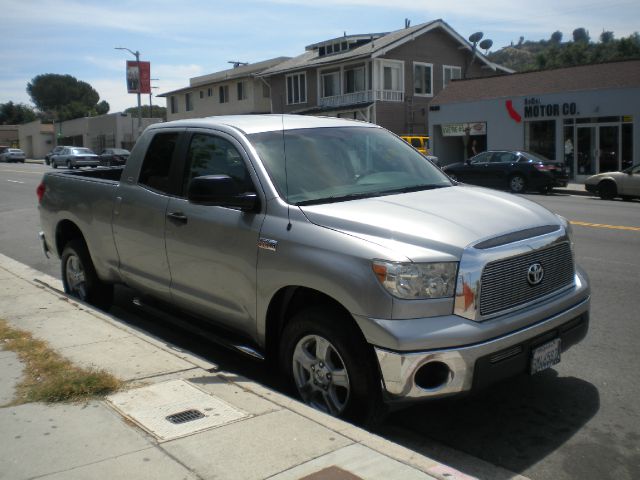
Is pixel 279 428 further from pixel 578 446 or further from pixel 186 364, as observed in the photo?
pixel 578 446

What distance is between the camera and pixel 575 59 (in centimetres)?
8388

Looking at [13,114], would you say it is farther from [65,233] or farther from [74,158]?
[65,233]

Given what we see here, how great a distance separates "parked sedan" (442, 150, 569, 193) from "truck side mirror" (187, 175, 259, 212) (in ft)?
59.9

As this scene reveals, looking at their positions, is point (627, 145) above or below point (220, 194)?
above

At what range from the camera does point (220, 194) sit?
447 cm

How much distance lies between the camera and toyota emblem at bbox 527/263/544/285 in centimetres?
400

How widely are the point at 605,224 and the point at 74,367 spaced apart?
11.1 m

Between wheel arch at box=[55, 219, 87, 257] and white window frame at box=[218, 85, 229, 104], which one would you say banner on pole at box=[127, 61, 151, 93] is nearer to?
white window frame at box=[218, 85, 229, 104]

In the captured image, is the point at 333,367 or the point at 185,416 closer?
the point at 185,416

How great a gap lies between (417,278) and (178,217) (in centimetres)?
225

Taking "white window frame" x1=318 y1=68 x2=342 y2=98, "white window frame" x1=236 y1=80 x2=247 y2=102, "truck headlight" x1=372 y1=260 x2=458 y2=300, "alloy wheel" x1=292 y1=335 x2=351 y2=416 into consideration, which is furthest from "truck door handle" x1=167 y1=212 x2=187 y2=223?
"white window frame" x1=236 y1=80 x2=247 y2=102

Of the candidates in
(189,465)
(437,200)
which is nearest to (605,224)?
(437,200)

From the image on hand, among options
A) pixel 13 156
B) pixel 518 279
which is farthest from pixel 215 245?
pixel 13 156

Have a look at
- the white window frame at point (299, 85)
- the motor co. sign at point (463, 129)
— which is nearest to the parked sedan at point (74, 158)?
the white window frame at point (299, 85)
